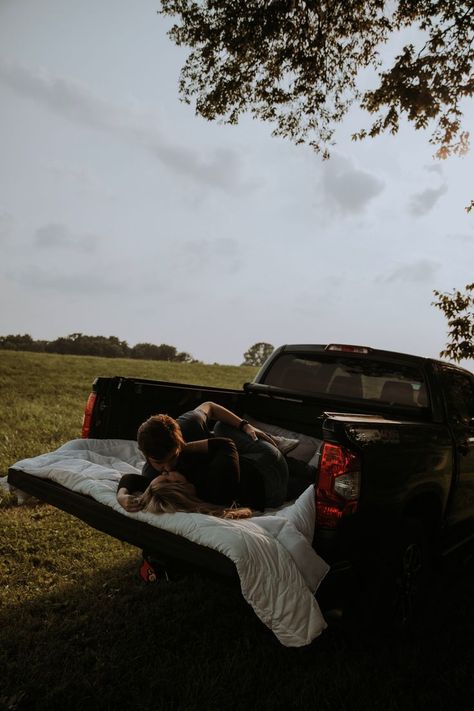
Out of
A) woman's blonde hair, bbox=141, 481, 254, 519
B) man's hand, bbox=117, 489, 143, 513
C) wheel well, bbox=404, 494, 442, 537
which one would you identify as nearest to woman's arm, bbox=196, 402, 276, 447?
woman's blonde hair, bbox=141, 481, 254, 519

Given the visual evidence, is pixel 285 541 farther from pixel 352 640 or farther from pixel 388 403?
pixel 388 403

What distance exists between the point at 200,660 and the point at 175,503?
112 cm

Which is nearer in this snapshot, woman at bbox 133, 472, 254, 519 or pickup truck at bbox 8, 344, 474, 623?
pickup truck at bbox 8, 344, 474, 623

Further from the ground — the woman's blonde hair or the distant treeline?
the distant treeline

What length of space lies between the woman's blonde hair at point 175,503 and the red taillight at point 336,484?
1.90 ft

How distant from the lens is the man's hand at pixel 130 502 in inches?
132

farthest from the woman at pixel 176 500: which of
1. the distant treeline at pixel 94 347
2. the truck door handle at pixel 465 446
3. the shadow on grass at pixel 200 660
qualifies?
the distant treeline at pixel 94 347

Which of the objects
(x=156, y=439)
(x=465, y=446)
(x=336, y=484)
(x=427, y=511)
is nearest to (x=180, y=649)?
(x=156, y=439)

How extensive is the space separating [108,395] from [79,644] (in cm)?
203

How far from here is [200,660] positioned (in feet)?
11.3

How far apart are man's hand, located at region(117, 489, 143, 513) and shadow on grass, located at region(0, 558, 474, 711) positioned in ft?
2.28

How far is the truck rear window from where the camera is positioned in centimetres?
486

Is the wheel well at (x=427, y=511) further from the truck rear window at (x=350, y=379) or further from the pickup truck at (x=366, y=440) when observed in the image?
the truck rear window at (x=350, y=379)

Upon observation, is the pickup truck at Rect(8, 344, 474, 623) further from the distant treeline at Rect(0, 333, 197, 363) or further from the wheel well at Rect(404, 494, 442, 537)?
the distant treeline at Rect(0, 333, 197, 363)
